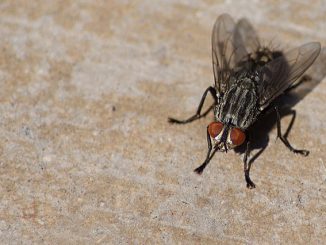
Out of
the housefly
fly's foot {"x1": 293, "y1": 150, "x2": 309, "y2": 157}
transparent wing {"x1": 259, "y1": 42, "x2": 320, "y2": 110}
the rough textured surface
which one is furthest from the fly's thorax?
fly's foot {"x1": 293, "y1": 150, "x2": 309, "y2": 157}

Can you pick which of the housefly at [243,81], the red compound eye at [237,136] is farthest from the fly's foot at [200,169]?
the red compound eye at [237,136]

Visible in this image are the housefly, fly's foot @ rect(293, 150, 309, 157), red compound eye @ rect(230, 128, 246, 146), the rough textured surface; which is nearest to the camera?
the rough textured surface

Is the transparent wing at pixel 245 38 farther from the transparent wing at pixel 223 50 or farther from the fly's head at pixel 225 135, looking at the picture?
the fly's head at pixel 225 135

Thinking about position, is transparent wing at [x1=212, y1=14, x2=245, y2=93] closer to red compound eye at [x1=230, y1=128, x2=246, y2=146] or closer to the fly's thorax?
the fly's thorax

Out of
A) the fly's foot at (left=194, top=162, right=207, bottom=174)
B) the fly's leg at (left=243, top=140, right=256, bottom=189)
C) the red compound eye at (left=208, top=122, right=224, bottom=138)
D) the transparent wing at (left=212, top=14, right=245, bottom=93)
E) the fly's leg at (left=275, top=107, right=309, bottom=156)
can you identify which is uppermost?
the transparent wing at (left=212, top=14, right=245, bottom=93)

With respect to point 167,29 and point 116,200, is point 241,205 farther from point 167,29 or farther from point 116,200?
point 167,29

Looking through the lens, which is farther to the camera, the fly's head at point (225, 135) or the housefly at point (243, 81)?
the housefly at point (243, 81)
